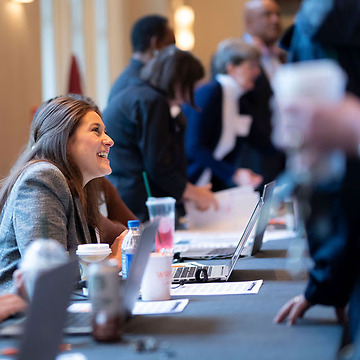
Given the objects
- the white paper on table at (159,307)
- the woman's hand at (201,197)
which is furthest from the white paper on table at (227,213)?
the white paper on table at (159,307)

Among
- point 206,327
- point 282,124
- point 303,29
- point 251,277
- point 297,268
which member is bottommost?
point 251,277

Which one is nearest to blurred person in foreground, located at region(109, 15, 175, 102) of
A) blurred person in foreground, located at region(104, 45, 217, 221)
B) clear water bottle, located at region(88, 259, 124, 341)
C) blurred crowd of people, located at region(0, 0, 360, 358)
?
blurred crowd of people, located at region(0, 0, 360, 358)

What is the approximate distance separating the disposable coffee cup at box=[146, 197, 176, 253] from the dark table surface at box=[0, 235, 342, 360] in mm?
962

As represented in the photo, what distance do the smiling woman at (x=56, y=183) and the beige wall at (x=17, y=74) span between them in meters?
1.53

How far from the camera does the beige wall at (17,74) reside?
400 cm

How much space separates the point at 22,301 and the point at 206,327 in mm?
419

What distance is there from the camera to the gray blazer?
2.00 m

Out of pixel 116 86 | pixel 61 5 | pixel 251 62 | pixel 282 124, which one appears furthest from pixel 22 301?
pixel 61 5

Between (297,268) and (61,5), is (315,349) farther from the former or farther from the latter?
(61,5)

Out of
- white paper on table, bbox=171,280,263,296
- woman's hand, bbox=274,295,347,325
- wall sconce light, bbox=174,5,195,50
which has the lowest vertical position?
white paper on table, bbox=171,280,263,296

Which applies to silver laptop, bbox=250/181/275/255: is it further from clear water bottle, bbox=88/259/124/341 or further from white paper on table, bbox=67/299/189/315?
clear water bottle, bbox=88/259/124/341

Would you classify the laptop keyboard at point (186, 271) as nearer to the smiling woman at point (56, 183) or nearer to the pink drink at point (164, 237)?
the smiling woman at point (56, 183)

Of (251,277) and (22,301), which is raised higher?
(22,301)

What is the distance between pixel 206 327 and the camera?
144cm
